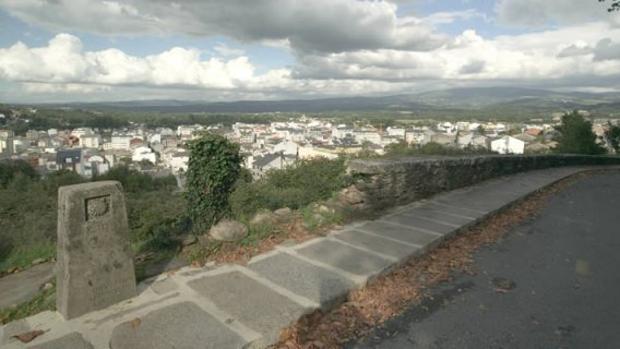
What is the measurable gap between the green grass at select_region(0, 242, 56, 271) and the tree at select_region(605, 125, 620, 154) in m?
38.2

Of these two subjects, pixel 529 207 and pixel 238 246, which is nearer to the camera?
pixel 238 246

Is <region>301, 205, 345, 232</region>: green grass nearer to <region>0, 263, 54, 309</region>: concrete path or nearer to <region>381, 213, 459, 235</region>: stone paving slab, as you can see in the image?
<region>381, 213, 459, 235</region>: stone paving slab

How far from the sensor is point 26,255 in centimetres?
443

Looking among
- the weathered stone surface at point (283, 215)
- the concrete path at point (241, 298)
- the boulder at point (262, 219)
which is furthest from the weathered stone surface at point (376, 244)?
the boulder at point (262, 219)

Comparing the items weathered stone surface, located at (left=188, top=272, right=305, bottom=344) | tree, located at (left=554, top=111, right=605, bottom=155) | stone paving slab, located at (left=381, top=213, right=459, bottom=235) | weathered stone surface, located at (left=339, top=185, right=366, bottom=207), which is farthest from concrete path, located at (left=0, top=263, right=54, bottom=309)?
tree, located at (left=554, top=111, right=605, bottom=155)

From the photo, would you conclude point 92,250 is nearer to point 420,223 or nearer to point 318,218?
point 318,218

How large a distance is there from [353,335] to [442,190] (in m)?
5.62

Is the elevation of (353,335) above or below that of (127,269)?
below

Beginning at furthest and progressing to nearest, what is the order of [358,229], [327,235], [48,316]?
[358,229] < [327,235] < [48,316]

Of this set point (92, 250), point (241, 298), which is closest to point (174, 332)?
point (241, 298)

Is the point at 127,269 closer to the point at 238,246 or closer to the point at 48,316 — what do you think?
the point at 48,316

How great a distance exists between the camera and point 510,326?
2920 mm

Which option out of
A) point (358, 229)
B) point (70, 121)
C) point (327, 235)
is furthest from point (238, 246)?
point (70, 121)

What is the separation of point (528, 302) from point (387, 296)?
1224 mm
